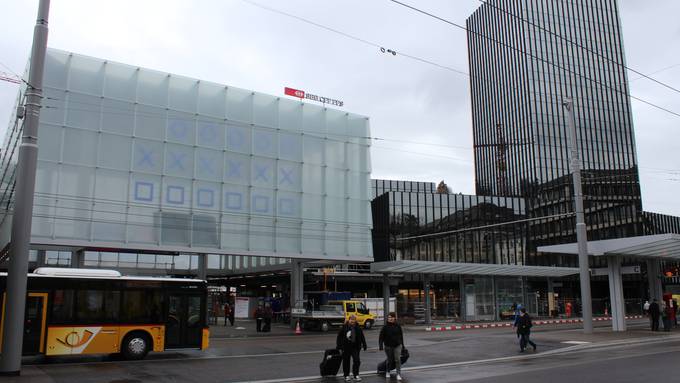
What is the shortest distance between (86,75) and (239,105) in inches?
351

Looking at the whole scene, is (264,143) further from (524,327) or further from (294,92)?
(524,327)

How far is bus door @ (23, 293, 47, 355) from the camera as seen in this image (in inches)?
651

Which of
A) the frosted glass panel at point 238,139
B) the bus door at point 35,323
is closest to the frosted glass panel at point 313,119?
the frosted glass panel at point 238,139

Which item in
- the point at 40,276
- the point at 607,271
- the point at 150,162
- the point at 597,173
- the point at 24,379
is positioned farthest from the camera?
the point at 597,173

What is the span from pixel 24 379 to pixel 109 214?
18453mm

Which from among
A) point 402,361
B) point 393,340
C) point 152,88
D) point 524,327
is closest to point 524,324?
point 524,327

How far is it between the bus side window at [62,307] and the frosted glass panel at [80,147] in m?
14.2

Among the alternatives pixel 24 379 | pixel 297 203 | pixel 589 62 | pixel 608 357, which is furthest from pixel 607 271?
pixel 589 62

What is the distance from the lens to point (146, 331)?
1838 cm

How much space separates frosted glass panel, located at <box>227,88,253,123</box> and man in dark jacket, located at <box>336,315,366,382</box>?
23.9m

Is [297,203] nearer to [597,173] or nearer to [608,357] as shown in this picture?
[608,357]

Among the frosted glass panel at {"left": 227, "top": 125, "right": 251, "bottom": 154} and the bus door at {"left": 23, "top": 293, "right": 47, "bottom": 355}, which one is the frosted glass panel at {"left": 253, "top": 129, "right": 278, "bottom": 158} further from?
the bus door at {"left": 23, "top": 293, "right": 47, "bottom": 355}

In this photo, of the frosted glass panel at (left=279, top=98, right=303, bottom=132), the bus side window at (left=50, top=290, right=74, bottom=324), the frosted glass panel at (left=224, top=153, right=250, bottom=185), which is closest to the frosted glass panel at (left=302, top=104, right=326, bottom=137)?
the frosted glass panel at (left=279, top=98, right=303, bottom=132)

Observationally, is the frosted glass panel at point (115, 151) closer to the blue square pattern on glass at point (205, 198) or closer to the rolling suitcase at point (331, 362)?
the blue square pattern on glass at point (205, 198)
